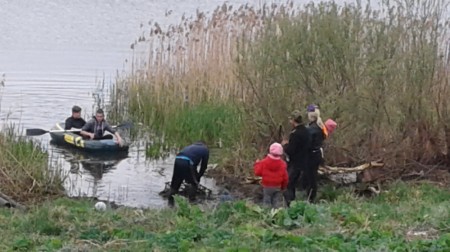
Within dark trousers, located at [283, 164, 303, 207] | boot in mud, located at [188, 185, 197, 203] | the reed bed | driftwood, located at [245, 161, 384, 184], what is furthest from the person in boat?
dark trousers, located at [283, 164, 303, 207]

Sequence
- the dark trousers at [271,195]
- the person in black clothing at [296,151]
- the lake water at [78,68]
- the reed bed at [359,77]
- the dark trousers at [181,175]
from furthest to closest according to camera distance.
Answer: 1. the lake water at [78,68]
2. the dark trousers at [181,175]
3. the reed bed at [359,77]
4. the person in black clothing at [296,151]
5. the dark trousers at [271,195]

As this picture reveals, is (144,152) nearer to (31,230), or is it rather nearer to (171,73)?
(171,73)

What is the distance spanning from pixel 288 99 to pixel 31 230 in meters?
7.48

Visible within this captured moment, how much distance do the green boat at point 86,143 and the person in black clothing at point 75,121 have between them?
0.42 meters

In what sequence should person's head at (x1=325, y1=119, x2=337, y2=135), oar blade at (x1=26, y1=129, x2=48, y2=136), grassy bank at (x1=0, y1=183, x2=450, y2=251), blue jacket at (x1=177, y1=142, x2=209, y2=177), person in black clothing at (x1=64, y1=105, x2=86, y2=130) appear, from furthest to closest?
1. person in black clothing at (x1=64, y1=105, x2=86, y2=130)
2. oar blade at (x1=26, y1=129, x2=48, y2=136)
3. blue jacket at (x1=177, y1=142, x2=209, y2=177)
4. person's head at (x1=325, y1=119, x2=337, y2=135)
5. grassy bank at (x1=0, y1=183, x2=450, y2=251)

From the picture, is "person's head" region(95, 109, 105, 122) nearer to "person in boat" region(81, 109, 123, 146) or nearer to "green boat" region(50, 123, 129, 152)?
"person in boat" region(81, 109, 123, 146)

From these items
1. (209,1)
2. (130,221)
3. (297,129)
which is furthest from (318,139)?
(209,1)

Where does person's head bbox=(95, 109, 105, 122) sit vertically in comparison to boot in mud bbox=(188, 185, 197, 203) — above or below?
above

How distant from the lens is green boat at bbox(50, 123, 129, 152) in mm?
17766

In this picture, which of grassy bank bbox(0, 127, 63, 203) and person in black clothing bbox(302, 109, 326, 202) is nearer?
person in black clothing bbox(302, 109, 326, 202)

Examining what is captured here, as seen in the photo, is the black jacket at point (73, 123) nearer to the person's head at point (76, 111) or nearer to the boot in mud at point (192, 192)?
the person's head at point (76, 111)

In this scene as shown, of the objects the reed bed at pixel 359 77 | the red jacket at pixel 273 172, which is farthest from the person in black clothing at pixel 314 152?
the reed bed at pixel 359 77

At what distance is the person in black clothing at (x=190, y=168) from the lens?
14406 millimetres

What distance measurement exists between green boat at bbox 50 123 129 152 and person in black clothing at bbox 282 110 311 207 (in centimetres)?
522
